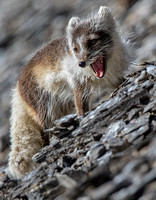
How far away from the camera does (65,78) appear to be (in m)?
5.92

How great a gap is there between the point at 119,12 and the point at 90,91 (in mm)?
4727

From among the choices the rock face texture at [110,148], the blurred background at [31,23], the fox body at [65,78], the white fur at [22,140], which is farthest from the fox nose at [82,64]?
the blurred background at [31,23]

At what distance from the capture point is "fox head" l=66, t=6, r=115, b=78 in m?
5.25

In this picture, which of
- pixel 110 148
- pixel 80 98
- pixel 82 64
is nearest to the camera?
pixel 110 148

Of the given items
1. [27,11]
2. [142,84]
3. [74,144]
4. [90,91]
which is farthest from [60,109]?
[27,11]

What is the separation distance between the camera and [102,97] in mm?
8445

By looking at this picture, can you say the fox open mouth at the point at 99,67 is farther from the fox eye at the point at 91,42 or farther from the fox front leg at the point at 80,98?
the fox front leg at the point at 80,98

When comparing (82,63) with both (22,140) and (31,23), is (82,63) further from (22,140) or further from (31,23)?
(31,23)

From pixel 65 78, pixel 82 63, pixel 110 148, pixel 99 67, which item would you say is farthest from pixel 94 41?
pixel 110 148

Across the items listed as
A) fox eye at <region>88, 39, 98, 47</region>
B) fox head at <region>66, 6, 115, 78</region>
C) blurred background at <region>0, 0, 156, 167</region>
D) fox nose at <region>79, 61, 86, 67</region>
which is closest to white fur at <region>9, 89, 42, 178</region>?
fox head at <region>66, 6, 115, 78</region>

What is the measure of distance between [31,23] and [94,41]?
594 cm

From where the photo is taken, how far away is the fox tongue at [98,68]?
17.7 ft

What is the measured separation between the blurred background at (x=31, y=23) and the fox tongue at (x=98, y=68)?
13.2 ft

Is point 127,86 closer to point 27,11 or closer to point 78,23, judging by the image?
point 78,23
